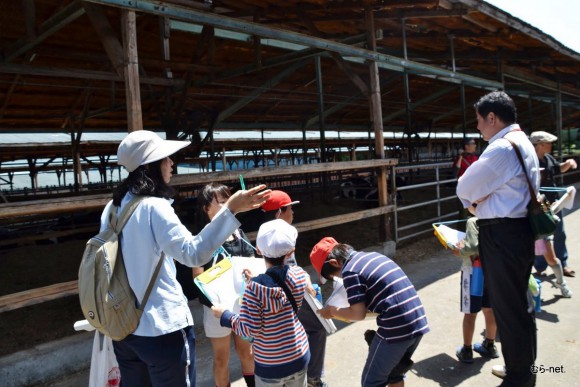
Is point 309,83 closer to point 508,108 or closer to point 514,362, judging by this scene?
point 508,108

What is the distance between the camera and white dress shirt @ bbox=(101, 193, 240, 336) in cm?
155

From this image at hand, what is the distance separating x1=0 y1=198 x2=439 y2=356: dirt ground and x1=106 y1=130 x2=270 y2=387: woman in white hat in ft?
8.94

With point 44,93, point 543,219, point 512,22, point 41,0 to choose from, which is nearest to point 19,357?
point 543,219

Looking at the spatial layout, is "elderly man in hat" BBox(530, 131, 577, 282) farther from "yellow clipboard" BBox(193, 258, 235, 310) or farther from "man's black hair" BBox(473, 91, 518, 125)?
"yellow clipboard" BBox(193, 258, 235, 310)

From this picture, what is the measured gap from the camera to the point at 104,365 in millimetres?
1941

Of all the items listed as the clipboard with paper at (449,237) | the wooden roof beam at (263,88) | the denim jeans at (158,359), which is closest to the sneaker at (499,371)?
the clipboard with paper at (449,237)

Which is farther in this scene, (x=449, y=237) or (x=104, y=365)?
(x=449, y=237)

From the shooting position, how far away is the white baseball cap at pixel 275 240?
6.70 feet

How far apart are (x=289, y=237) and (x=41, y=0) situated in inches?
178

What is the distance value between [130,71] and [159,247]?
221cm

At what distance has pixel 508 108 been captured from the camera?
2379 millimetres

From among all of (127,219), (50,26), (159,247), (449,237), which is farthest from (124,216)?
(50,26)

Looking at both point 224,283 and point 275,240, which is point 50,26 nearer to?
point 224,283

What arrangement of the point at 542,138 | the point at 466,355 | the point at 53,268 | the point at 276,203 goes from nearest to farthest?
the point at 276,203, the point at 466,355, the point at 542,138, the point at 53,268
